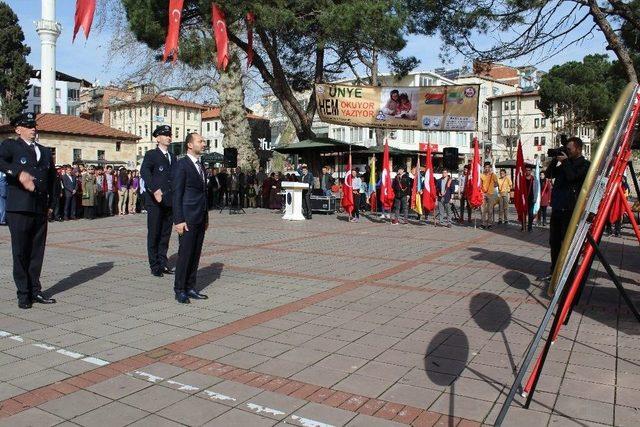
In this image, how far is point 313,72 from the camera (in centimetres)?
2589

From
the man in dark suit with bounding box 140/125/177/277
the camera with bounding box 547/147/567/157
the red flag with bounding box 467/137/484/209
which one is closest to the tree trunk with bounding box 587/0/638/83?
the red flag with bounding box 467/137/484/209

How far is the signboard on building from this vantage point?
20.4 meters

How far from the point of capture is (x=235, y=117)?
29922 millimetres

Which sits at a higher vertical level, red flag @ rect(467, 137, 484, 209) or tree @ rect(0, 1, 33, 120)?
tree @ rect(0, 1, 33, 120)

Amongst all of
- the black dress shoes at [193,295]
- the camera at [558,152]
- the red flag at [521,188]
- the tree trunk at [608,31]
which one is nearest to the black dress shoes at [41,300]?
the black dress shoes at [193,295]

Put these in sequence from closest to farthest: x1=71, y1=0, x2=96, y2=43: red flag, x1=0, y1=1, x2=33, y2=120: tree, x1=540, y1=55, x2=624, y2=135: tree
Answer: x1=71, y1=0, x2=96, y2=43: red flag
x1=540, y1=55, x2=624, y2=135: tree
x1=0, y1=1, x2=33, y2=120: tree

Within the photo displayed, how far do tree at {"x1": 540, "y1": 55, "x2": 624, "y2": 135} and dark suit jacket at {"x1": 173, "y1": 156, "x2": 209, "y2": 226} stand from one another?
44.5 meters

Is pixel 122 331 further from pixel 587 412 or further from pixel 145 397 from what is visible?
pixel 587 412

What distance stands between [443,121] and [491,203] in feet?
15.1

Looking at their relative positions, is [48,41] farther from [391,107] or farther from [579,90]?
[579,90]

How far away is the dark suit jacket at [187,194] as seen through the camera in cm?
642

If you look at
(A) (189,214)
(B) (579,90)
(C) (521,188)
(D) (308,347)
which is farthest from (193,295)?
(B) (579,90)

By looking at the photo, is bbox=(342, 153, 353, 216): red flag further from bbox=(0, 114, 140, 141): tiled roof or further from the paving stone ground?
bbox=(0, 114, 140, 141): tiled roof

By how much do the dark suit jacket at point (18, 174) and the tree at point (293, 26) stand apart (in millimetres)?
12925
